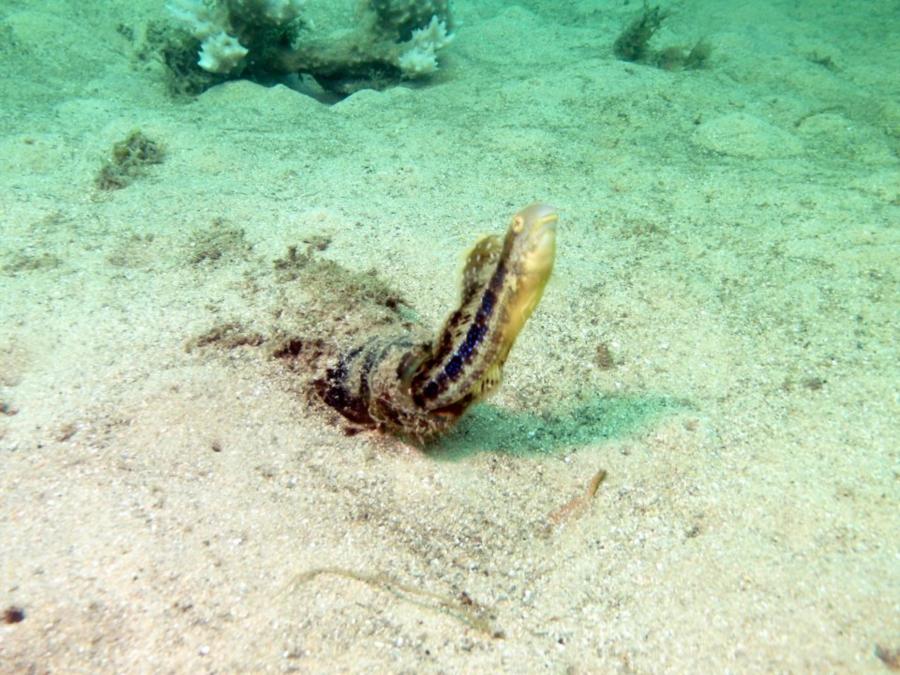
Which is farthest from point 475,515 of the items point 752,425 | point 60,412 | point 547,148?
point 547,148

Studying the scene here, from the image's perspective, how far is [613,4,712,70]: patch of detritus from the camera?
26.9 ft

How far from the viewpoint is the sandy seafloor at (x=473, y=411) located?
213 cm

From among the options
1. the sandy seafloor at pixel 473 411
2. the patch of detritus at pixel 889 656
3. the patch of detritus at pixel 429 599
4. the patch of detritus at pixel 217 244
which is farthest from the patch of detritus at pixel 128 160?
the patch of detritus at pixel 889 656

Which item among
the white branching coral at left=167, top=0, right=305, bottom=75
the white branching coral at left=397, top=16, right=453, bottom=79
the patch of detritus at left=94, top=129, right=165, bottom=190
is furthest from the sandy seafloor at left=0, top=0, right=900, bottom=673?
the white branching coral at left=397, top=16, right=453, bottom=79

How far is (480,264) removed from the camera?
97.6 inches

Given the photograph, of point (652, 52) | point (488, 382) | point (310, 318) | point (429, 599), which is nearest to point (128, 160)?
point (310, 318)

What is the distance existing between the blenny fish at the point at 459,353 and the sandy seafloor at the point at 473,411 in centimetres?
23

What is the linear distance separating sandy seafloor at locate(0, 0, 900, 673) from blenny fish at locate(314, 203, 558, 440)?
231 millimetres

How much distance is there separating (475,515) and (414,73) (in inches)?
266

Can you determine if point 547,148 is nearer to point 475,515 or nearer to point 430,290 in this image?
point 430,290

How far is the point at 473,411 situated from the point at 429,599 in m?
1.24

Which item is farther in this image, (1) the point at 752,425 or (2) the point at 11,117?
(2) the point at 11,117

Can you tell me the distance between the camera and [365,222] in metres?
4.69

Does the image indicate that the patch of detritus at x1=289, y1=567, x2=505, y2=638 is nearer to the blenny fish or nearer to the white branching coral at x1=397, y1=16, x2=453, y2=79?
the blenny fish
